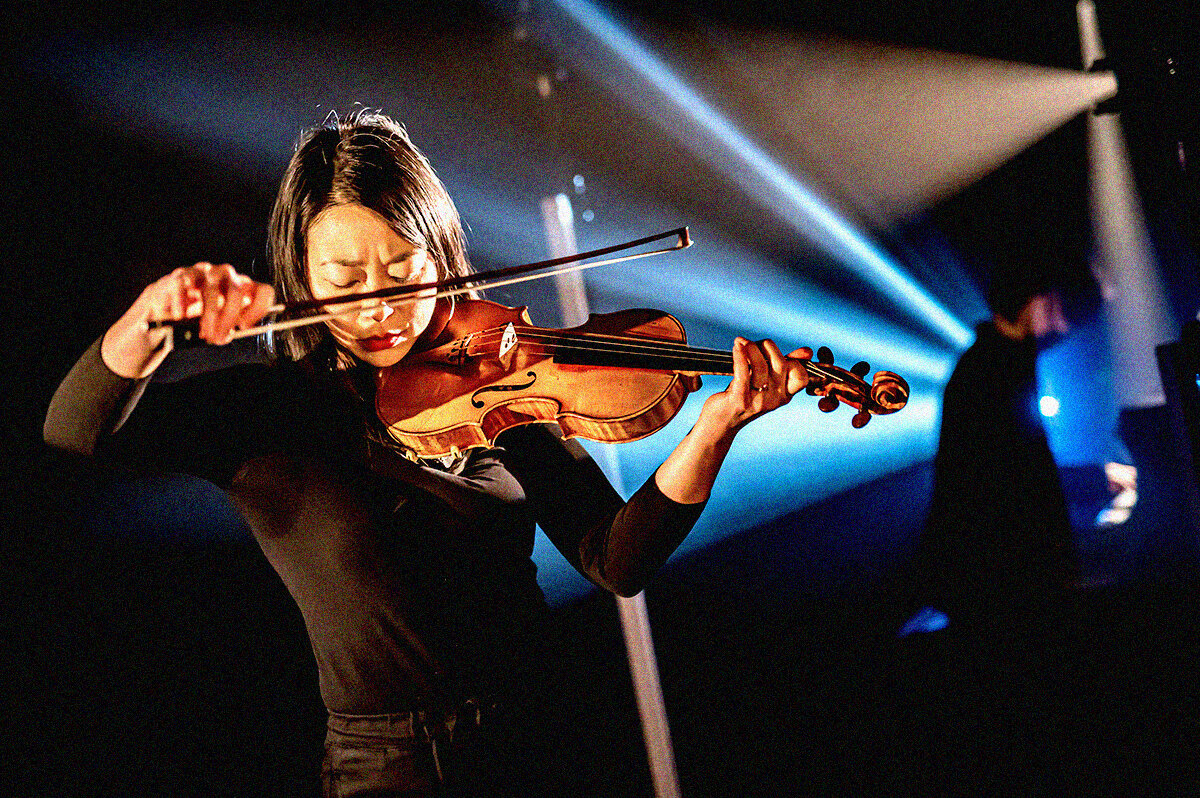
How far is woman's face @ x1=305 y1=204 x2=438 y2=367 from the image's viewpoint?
1.17m

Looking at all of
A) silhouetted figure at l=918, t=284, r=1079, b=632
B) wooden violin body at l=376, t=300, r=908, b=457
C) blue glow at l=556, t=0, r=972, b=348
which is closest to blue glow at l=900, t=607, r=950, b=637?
silhouetted figure at l=918, t=284, r=1079, b=632

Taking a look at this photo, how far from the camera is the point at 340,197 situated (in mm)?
1212

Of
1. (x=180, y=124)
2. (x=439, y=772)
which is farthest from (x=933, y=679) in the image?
(x=180, y=124)

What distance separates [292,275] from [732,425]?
0.77 meters

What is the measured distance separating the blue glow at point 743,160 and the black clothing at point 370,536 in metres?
2.48

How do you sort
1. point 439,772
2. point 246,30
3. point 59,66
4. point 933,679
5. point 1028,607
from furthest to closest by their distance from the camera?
point 933,679, point 1028,607, point 246,30, point 59,66, point 439,772

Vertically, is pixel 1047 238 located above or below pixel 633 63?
below

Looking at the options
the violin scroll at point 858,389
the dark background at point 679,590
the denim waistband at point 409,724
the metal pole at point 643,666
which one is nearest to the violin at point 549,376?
the violin scroll at point 858,389

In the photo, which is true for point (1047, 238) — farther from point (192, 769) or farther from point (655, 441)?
point (192, 769)

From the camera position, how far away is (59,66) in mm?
1632

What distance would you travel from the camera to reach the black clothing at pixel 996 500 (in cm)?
254

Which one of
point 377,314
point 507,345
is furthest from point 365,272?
point 507,345

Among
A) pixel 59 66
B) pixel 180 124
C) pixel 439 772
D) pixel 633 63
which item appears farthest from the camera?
pixel 633 63

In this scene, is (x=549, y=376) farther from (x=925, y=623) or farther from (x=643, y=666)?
(x=925, y=623)
